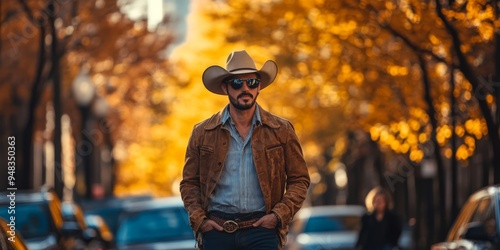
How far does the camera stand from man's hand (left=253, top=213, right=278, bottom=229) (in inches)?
370

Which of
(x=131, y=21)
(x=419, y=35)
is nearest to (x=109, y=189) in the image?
(x=131, y=21)

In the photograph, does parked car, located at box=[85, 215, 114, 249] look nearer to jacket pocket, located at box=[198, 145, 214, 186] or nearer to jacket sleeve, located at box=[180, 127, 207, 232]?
jacket sleeve, located at box=[180, 127, 207, 232]

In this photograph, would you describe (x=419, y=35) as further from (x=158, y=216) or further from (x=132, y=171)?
(x=132, y=171)

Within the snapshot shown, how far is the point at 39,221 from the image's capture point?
61.4ft

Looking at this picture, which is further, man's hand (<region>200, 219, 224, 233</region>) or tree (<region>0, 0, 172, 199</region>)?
tree (<region>0, 0, 172, 199</region>)

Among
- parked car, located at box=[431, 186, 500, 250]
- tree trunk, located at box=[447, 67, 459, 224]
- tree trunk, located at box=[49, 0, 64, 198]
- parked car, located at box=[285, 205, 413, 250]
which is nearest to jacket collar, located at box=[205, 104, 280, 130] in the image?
parked car, located at box=[431, 186, 500, 250]

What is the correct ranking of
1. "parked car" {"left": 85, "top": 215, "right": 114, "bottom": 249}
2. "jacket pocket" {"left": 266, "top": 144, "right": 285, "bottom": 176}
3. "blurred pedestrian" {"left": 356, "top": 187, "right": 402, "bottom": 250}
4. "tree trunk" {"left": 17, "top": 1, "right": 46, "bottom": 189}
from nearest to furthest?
"jacket pocket" {"left": 266, "top": 144, "right": 285, "bottom": 176} < "blurred pedestrian" {"left": 356, "top": 187, "right": 402, "bottom": 250} < "parked car" {"left": 85, "top": 215, "right": 114, "bottom": 249} < "tree trunk" {"left": 17, "top": 1, "right": 46, "bottom": 189}

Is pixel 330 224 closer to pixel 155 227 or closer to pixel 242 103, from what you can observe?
pixel 155 227

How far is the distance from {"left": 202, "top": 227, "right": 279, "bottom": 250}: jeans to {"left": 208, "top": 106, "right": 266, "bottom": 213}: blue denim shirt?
5.6 inches

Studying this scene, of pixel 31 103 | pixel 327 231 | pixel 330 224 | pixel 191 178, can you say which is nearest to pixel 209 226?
pixel 191 178

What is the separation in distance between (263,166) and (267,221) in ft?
1.10

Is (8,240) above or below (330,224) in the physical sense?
above

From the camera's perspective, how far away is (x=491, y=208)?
46.5 ft

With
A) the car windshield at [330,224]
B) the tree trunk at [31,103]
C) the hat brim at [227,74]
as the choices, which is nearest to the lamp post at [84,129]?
the tree trunk at [31,103]
